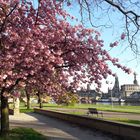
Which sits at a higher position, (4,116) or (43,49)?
(43,49)

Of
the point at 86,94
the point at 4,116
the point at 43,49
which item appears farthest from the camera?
the point at 86,94

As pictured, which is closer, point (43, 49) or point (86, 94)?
point (43, 49)

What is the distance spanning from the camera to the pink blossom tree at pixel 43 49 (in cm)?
1304

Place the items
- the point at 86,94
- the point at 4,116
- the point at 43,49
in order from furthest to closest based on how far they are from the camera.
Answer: the point at 86,94
the point at 4,116
the point at 43,49

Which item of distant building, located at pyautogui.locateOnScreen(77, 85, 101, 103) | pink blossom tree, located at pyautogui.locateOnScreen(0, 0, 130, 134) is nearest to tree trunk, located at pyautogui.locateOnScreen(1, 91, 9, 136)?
pink blossom tree, located at pyautogui.locateOnScreen(0, 0, 130, 134)

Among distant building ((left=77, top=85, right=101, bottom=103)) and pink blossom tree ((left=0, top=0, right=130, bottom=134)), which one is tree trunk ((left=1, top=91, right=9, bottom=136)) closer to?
pink blossom tree ((left=0, top=0, right=130, bottom=134))

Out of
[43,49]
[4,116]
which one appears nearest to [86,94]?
[4,116]

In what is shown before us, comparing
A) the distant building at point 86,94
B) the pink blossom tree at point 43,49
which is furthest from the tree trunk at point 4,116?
the distant building at point 86,94

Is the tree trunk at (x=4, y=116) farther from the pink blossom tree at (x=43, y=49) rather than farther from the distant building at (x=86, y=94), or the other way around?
the distant building at (x=86, y=94)

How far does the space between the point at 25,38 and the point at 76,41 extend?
264cm

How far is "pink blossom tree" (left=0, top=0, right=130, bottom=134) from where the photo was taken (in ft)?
42.8

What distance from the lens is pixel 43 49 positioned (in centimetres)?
1330

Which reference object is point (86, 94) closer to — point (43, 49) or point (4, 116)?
point (4, 116)

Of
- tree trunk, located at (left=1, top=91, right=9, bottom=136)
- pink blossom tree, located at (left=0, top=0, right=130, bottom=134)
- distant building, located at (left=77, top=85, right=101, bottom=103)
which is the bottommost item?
tree trunk, located at (left=1, top=91, right=9, bottom=136)
